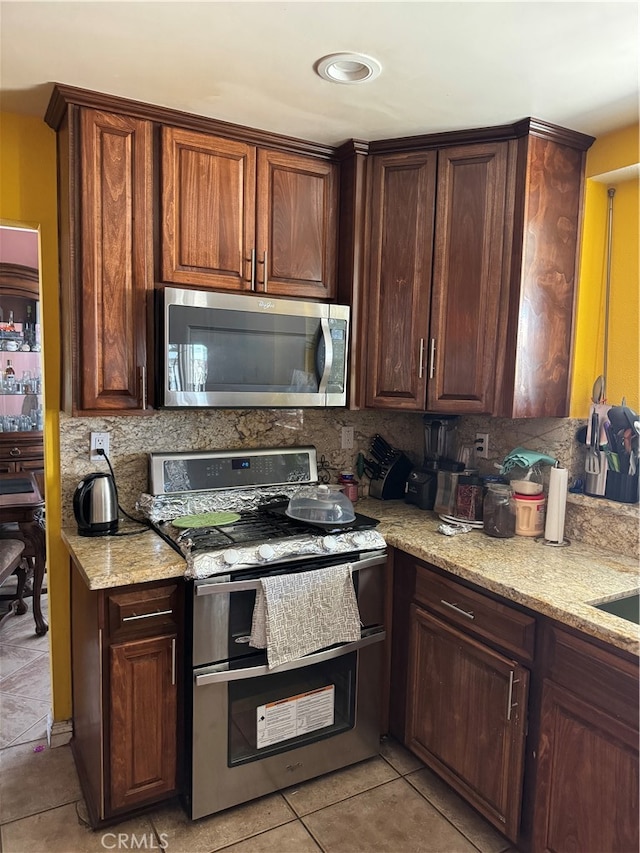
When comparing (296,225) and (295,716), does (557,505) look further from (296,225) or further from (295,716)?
(296,225)

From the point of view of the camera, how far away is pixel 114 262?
1.97 metres

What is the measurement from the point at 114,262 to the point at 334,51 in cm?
95

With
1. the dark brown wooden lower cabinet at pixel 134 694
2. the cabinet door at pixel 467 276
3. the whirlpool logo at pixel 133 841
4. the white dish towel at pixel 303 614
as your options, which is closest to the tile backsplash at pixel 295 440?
the cabinet door at pixel 467 276

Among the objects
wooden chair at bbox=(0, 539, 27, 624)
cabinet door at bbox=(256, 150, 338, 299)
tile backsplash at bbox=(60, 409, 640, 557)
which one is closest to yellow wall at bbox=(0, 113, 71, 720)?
tile backsplash at bbox=(60, 409, 640, 557)

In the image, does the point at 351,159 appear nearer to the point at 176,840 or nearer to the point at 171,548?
the point at 171,548

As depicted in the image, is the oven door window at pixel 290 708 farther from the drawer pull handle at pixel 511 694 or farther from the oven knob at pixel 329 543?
the drawer pull handle at pixel 511 694

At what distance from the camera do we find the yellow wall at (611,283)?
208cm

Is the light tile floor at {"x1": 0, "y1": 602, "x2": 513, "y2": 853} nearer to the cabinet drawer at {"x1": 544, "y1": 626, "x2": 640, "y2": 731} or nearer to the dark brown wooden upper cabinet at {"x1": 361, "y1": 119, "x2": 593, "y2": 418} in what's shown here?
the cabinet drawer at {"x1": 544, "y1": 626, "x2": 640, "y2": 731}

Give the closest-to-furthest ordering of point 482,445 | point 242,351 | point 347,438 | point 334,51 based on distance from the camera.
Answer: point 334,51 → point 242,351 → point 482,445 → point 347,438

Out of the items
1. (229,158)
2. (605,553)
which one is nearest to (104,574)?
(229,158)

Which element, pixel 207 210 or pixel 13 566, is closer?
pixel 207 210

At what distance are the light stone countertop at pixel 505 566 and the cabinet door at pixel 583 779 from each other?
229mm

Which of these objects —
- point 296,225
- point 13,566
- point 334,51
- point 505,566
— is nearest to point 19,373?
point 13,566

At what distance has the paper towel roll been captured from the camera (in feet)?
6.77
